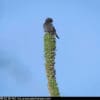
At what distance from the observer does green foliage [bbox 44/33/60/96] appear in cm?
4366

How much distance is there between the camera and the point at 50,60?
149 ft

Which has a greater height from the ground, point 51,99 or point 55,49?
point 55,49

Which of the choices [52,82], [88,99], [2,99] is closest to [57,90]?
[52,82]

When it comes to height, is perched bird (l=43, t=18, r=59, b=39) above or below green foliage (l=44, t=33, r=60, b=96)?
above

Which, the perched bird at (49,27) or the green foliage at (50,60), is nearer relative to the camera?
the green foliage at (50,60)

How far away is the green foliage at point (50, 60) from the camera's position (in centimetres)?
4366

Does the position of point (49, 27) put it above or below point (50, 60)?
above

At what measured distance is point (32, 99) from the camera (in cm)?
2400

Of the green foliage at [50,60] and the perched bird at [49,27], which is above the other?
the perched bird at [49,27]

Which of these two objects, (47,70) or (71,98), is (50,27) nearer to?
(47,70)

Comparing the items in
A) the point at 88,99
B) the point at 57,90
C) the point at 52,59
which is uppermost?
the point at 52,59

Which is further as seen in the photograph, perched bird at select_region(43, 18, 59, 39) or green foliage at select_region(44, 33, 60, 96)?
perched bird at select_region(43, 18, 59, 39)

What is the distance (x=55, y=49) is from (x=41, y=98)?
20.9 meters

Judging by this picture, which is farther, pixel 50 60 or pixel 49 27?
pixel 49 27
